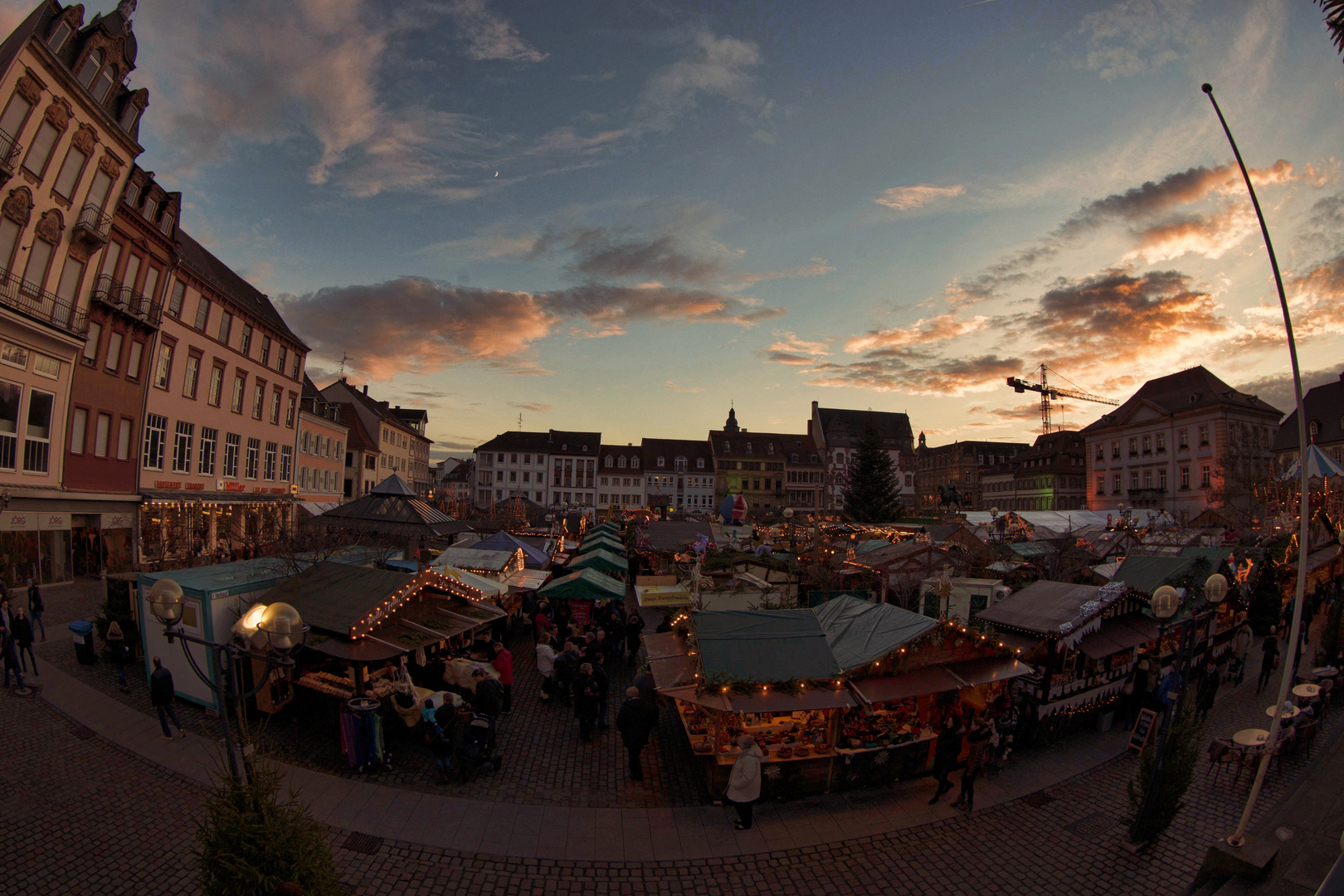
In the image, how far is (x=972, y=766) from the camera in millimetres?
8945

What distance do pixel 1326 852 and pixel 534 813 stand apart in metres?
9.30

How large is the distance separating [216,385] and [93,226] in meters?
11.3

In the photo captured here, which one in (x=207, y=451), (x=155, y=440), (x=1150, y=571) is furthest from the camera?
(x=207, y=451)

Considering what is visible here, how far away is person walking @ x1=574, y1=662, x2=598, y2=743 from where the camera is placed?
1084cm

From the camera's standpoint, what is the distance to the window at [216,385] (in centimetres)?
3114

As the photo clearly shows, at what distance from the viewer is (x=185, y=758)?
9414 mm

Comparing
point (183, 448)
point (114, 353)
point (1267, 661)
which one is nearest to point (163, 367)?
point (114, 353)

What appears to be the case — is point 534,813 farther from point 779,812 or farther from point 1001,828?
point 1001,828

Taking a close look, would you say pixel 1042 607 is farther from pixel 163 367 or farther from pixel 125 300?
pixel 163 367

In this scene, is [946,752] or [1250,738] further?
[1250,738]

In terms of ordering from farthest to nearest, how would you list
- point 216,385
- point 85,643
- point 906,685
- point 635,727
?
point 216,385 → point 85,643 → point 906,685 → point 635,727

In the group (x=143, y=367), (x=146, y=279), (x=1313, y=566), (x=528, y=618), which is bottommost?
(x=528, y=618)

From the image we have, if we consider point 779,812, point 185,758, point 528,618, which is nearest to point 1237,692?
point 779,812

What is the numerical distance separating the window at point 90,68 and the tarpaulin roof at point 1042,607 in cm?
3309
